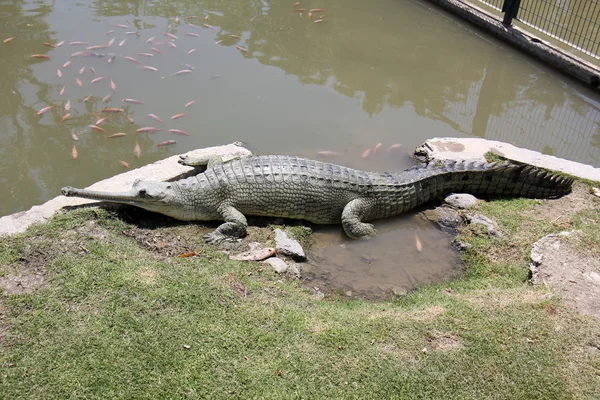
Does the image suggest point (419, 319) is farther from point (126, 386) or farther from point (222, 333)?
point (126, 386)

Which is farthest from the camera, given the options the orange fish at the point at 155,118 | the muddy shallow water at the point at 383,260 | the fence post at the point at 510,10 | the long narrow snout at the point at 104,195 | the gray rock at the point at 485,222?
the fence post at the point at 510,10

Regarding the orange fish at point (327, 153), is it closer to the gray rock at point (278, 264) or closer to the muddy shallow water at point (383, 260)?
the muddy shallow water at point (383, 260)

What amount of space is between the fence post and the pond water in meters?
0.62

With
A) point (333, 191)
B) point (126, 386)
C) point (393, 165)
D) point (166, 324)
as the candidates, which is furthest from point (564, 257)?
point (126, 386)

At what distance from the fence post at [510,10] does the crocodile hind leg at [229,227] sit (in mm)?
8682

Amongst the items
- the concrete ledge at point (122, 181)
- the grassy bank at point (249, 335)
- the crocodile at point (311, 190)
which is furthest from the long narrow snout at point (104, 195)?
the grassy bank at point (249, 335)

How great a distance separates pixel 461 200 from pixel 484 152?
129 centimetres

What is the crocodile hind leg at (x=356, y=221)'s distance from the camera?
6.51 m

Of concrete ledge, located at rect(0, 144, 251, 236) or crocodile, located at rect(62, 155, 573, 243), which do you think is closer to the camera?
concrete ledge, located at rect(0, 144, 251, 236)

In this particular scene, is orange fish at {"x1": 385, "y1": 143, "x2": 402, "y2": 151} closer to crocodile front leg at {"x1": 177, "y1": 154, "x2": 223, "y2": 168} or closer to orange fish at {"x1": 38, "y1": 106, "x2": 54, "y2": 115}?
crocodile front leg at {"x1": 177, "y1": 154, "x2": 223, "y2": 168}

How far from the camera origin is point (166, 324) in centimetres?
447

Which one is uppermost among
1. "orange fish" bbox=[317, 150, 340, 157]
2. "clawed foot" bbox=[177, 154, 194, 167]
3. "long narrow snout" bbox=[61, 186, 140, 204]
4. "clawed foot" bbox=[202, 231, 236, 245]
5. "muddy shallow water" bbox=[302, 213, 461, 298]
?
"long narrow snout" bbox=[61, 186, 140, 204]

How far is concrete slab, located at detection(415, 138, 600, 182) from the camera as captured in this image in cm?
749

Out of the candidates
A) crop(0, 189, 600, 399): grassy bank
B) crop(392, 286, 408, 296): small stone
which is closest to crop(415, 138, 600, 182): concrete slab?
crop(0, 189, 600, 399): grassy bank
